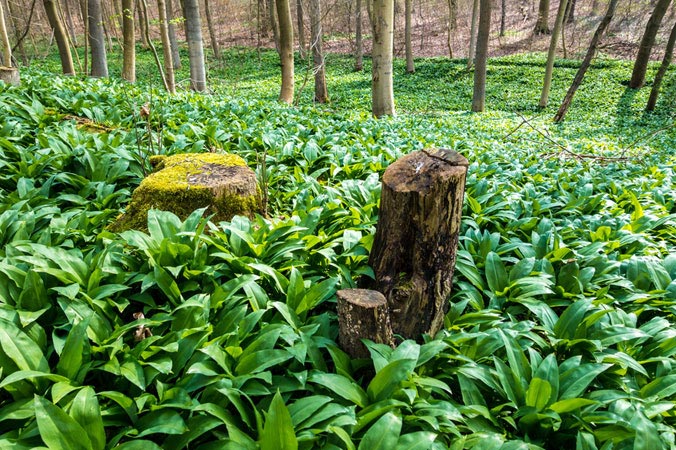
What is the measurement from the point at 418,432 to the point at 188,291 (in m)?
1.39

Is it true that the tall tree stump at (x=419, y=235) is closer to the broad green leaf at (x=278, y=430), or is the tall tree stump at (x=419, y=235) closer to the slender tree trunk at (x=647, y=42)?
the broad green leaf at (x=278, y=430)

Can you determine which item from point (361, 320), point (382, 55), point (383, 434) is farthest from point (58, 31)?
point (383, 434)

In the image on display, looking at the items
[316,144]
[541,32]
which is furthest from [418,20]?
[316,144]

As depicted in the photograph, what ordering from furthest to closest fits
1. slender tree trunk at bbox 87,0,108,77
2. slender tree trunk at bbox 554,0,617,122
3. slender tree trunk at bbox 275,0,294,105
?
slender tree trunk at bbox 554,0,617,122
slender tree trunk at bbox 87,0,108,77
slender tree trunk at bbox 275,0,294,105

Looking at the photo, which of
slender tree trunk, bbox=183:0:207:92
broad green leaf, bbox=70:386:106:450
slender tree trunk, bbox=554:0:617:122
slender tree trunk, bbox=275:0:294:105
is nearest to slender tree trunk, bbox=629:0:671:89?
slender tree trunk, bbox=554:0:617:122

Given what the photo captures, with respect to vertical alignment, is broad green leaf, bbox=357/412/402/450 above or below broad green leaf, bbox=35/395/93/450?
below

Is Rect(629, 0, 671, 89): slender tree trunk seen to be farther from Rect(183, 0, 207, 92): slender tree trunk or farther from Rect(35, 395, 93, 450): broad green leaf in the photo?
Rect(35, 395, 93, 450): broad green leaf

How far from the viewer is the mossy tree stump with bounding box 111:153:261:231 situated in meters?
2.86

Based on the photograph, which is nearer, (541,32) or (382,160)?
(382,160)

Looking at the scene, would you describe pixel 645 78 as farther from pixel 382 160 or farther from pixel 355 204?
pixel 355 204

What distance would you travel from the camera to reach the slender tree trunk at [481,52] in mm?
11700

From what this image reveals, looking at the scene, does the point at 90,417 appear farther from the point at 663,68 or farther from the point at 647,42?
the point at 647,42

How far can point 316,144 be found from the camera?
4.84 meters

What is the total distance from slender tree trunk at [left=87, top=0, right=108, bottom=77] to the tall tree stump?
10.5 m
